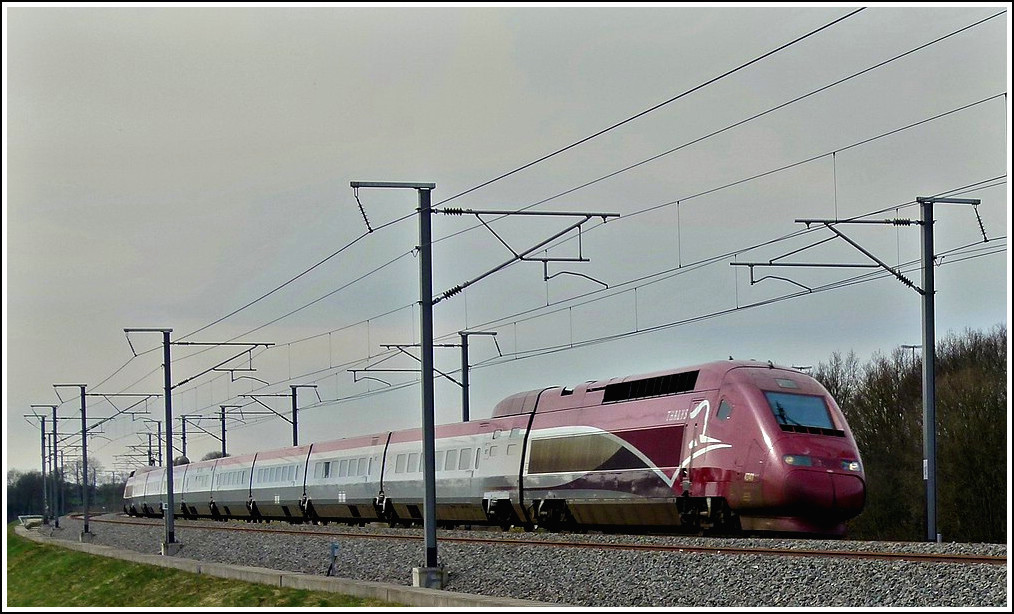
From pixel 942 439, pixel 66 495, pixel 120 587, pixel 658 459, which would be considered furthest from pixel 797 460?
pixel 66 495

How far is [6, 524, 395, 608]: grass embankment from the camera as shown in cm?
2142

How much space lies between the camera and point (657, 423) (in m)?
33.3

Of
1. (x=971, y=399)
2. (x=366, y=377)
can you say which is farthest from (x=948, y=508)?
(x=366, y=377)

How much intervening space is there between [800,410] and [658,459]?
3625 mm

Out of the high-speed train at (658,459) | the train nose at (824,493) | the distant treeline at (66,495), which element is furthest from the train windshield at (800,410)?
the distant treeline at (66,495)

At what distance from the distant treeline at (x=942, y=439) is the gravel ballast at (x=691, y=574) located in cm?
2772

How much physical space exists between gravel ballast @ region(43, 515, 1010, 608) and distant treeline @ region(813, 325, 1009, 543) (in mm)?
27724

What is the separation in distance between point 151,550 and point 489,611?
35.4m

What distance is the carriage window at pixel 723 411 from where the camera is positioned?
1223 inches

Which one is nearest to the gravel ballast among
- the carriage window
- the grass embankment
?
the carriage window

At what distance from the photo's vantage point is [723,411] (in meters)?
31.2

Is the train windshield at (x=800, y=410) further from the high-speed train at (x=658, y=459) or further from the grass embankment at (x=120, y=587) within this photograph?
the grass embankment at (x=120, y=587)

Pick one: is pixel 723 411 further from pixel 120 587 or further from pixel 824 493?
pixel 120 587

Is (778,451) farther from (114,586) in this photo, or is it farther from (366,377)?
(366,377)
